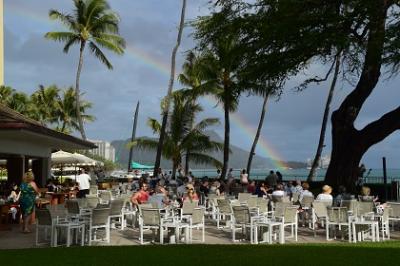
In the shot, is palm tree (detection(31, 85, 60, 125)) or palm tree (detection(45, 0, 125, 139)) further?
palm tree (detection(31, 85, 60, 125))

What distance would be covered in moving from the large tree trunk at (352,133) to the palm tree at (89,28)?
20.3m

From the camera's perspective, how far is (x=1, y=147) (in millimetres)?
18203

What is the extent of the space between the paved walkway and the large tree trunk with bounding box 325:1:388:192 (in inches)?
369

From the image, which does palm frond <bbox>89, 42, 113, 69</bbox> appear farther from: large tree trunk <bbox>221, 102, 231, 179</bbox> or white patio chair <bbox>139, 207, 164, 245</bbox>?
white patio chair <bbox>139, 207, 164, 245</bbox>

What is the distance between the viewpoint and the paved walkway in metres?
12.4

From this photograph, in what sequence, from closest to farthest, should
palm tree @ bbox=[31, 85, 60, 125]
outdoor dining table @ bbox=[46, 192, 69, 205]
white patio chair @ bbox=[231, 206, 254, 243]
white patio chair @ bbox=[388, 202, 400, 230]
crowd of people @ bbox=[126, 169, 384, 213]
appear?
white patio chair @ bbox=[231, 206, 254, 243]
white patio chair @ bbox=[388, 202, 400, 230]
crowd of people @ bbox=[126, 169, 384, 213]
outdoor dining table @ bbox=[46, 192, 69, 205]
palm tree @ bbox=[31, 85, 60, 125]

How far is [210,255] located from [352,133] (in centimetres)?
1578

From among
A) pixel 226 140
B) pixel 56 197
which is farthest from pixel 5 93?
pixel 56 197

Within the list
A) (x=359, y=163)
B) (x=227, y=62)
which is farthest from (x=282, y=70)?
(x=359, y=163)

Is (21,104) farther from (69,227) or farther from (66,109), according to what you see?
(69,227)

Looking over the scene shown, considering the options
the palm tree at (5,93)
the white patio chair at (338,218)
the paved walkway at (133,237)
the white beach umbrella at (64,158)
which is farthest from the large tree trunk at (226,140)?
the white patio chair at (338,218)

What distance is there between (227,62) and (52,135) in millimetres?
10418

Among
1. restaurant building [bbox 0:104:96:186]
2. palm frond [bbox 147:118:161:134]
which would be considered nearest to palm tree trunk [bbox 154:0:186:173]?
palm frond [bbox 147:118:161:134]

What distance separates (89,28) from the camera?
39375mm
